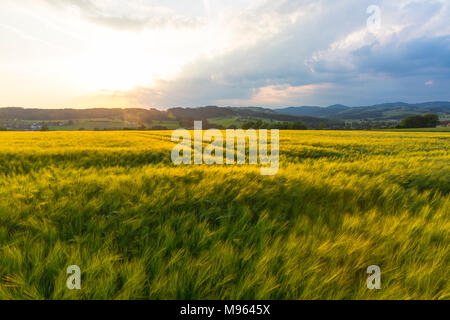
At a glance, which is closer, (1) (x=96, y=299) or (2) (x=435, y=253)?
(1) (x=96, y=299)

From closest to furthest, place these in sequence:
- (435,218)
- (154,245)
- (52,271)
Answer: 1. (52,271)
2. (154,245)
3. (435,218)

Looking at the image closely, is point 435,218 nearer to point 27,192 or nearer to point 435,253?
point 435,253

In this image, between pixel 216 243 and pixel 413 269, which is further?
pixel 216 243

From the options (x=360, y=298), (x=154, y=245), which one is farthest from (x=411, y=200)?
(x=154, y=245)

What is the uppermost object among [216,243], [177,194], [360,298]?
[177,194]

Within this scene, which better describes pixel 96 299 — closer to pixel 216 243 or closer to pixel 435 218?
pixel 216 243

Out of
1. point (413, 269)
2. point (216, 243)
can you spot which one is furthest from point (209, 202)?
point (413, 269)

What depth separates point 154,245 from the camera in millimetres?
1622

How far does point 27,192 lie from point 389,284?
378 cm

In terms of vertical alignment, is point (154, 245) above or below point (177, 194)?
below

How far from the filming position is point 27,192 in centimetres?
242

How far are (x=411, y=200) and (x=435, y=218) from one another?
81 cm
